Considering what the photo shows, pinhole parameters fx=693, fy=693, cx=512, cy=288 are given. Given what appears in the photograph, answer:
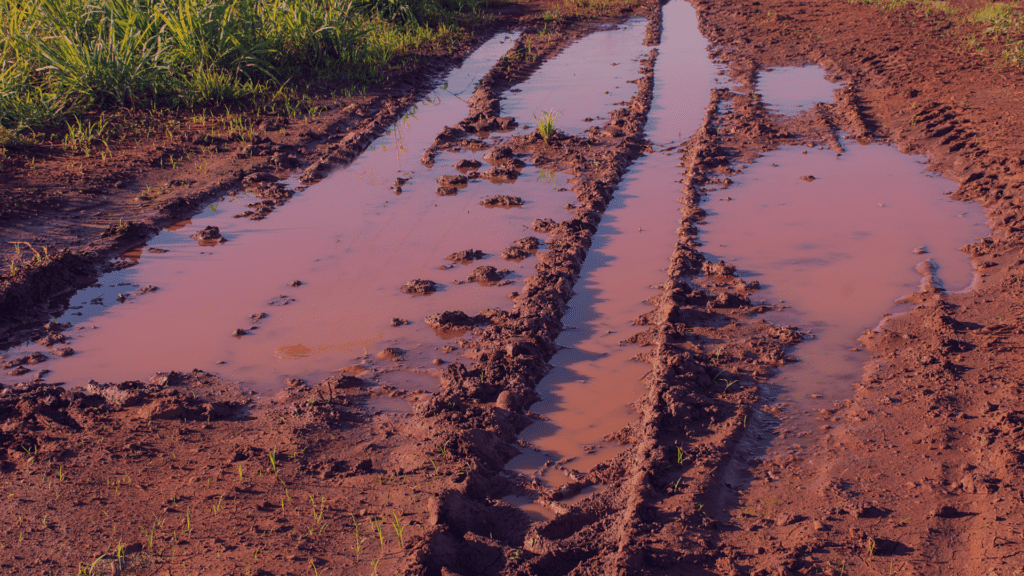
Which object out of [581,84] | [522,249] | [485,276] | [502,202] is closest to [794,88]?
Result: [581,84]

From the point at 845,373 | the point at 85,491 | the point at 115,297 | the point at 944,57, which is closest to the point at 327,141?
the point at 115,297

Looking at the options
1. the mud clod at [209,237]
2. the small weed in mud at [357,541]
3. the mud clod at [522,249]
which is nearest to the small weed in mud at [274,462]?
the small weed in mud at [357,541]

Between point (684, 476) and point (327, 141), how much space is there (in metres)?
5.46

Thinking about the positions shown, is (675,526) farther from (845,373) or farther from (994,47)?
(994,47)

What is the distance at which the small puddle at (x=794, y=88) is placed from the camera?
7.89 meters

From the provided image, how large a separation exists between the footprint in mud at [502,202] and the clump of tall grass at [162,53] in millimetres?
3655

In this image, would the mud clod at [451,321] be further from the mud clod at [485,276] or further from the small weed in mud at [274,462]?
the small weed in mud at [274,462]

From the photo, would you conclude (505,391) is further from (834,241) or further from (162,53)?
(162,53)

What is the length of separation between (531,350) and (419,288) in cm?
103

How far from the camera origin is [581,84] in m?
9.16

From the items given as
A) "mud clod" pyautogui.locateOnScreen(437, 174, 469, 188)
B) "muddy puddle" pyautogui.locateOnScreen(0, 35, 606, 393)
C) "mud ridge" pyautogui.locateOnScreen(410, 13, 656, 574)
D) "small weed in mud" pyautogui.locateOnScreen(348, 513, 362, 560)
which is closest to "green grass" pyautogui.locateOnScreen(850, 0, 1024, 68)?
"mud ridge" pyautogui.locateOnScreen(410, 13, 656, 574)

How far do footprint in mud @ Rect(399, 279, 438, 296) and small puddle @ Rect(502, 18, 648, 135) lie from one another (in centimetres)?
342

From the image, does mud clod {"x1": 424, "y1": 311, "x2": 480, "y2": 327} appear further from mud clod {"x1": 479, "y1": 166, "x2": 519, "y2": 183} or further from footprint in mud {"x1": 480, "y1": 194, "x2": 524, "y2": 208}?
mud clod {"x1": 479, "y1": 166, "x2": 519, "y2": 183}

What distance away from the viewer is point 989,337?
3656mm
